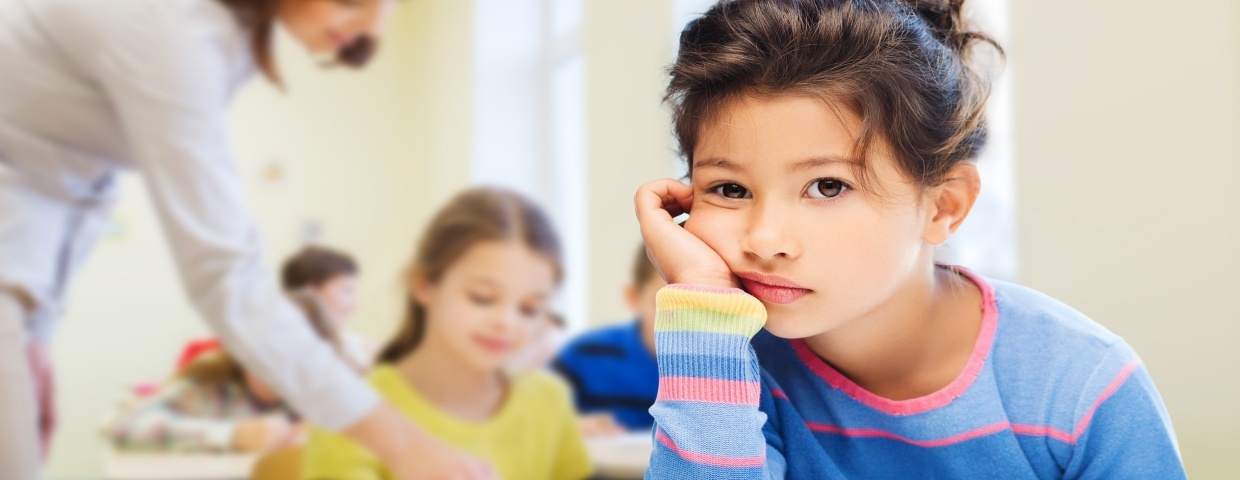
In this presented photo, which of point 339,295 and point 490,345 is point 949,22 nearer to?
point 490,345

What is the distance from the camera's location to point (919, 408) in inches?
24.3

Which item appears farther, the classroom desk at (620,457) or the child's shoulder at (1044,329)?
the classroom desk at (620,457)

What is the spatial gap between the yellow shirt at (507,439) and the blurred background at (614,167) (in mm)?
298

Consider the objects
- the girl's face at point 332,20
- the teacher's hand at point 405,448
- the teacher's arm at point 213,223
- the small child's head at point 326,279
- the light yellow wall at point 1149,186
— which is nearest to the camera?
the light yellow wall at point 1149,186

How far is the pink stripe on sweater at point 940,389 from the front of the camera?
61cm

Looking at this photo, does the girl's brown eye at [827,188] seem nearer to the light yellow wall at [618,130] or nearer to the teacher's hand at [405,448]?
the teacher's hand at [405,448]

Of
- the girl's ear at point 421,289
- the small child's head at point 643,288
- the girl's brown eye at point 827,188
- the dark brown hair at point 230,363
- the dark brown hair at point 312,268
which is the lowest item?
the dark brown hair at point 230,363

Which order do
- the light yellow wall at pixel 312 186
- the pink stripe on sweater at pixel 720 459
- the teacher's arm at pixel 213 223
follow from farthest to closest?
the light yellow wall at pixel 312 186
the teacher's arm at pixel 213 223
the pink stripe on sweater at pixel 720 459

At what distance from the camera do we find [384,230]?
3.14 meters

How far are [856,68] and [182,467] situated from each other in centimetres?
167

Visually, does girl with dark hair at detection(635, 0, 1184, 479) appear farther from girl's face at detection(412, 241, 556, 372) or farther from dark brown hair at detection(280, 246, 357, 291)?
dark brown hair at detection(280, 246, 357, 291)

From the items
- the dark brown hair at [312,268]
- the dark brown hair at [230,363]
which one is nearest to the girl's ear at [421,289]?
the dark brown hair at [230,363]

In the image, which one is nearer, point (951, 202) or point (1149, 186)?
point (951, 202)

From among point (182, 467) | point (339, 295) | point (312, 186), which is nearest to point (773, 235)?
point (182, 467)
